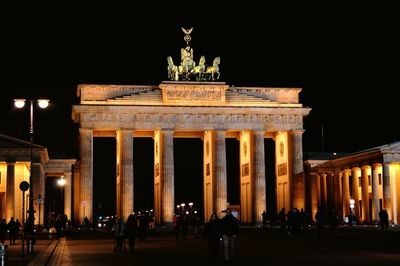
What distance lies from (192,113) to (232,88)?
630 centimetres

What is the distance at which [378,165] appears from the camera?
247ft

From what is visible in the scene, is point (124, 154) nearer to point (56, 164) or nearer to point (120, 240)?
point (56, 164)

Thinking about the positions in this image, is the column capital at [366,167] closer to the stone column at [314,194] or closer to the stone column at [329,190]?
the stone column at [329,190]

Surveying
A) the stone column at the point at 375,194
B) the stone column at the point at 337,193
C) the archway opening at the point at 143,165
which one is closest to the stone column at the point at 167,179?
the stone column at the point at 337,193

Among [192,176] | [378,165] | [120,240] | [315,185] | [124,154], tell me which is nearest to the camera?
[120,240]

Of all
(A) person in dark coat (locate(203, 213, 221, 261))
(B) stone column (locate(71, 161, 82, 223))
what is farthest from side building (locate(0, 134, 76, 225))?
(A) person in dark coat (locate(203, 213, 221, 261))

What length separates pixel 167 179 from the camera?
86625mm

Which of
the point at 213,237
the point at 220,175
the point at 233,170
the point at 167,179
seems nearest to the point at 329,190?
the point at 220,175

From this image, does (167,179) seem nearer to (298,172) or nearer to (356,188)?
(298,172)

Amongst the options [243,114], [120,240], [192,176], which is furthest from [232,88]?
[120,240]

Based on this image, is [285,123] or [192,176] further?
[192,176]

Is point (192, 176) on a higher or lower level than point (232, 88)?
lower

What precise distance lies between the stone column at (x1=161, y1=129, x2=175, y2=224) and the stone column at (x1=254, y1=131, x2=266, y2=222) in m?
10.1

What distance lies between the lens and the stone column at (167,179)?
8638 centimetres
